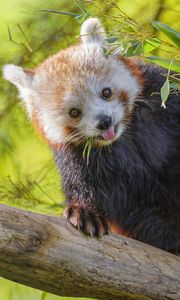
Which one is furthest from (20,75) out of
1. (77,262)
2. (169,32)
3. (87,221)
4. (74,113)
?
(169,32)

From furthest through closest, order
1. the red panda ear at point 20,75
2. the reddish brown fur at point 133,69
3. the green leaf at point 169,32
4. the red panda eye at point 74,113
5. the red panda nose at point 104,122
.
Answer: the red panda ear at point 20,75, the reddish brown fur at point 133,69, the red panda eye at point 74,113, the red panda nose at point 104,122, the green leaf at point 169,32

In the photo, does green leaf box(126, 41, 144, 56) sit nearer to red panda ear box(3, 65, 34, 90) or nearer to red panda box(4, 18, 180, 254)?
red panda box(4, 18, 180, 254)

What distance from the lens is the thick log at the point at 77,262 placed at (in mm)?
2219

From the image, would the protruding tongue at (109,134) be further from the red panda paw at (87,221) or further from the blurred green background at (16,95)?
the blurred green background at (16,95)

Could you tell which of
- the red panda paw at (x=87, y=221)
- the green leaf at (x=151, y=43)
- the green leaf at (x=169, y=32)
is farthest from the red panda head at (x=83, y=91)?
the green leaf at (x=169, y=32)

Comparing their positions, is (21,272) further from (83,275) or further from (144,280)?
(144,280)

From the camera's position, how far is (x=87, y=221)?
2680 millimetres

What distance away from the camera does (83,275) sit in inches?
94.1

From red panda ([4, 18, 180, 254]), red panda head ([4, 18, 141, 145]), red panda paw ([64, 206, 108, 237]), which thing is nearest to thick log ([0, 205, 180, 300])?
red panda paw ([64, 206, 108, 237])

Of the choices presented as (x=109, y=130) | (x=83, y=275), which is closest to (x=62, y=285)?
(x=83, y=275)

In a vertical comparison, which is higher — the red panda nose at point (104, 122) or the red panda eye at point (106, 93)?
the red panda eye at point (106, 93)

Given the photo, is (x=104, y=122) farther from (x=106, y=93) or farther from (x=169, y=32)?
(x=169, y=32)

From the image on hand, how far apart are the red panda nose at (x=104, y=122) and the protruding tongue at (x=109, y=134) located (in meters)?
0.02

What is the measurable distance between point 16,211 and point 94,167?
816mm
